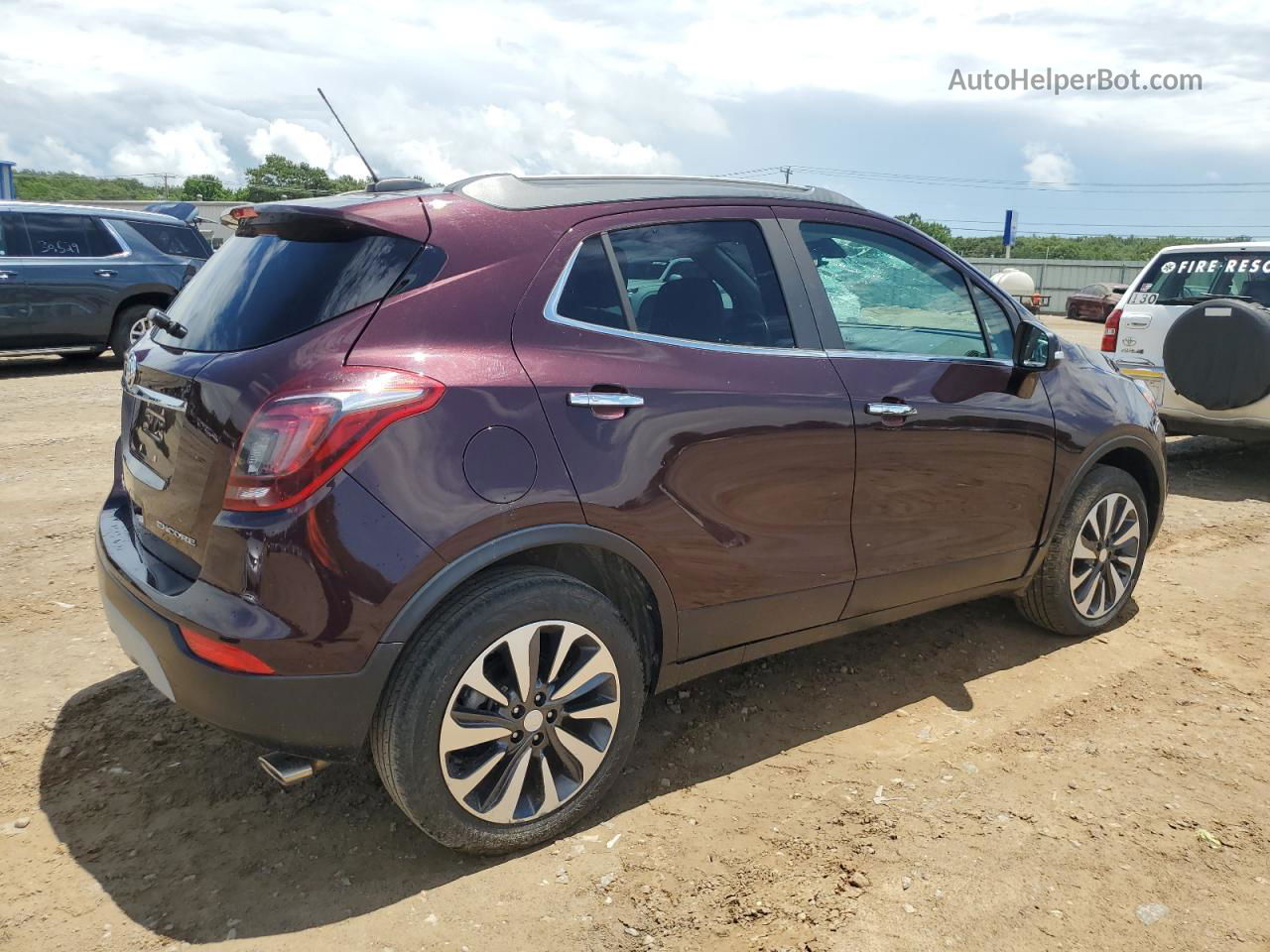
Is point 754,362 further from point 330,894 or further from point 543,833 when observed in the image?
point 330,894

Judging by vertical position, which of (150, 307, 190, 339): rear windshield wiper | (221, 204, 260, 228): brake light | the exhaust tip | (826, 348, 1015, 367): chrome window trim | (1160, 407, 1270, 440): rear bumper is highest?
(221, 204, 260, 228): brake light

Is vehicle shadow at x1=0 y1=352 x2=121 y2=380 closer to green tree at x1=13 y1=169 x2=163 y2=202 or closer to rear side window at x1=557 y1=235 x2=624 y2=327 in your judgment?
rear side window at x1=557 y1=235 x2=624 y2=327

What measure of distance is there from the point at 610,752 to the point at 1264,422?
6.00 metres

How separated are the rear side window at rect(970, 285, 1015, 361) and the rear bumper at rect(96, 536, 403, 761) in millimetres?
Result: 2509

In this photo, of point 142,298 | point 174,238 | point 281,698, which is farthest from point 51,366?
point 281,698

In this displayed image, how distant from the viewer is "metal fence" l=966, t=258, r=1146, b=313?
43594 millimetres

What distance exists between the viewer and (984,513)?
12.2ft

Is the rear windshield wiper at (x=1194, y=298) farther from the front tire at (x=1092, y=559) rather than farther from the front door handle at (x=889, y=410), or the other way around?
the front door handle at (x=889, y=410)

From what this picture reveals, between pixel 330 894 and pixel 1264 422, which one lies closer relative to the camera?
pixel 330 894

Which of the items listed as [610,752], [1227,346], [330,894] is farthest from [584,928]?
[1227,346]

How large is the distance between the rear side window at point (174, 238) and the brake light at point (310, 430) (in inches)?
428

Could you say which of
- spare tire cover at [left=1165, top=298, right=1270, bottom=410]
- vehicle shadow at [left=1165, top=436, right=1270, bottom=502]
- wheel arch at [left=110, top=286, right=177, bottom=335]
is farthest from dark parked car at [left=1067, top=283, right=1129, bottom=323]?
wheel arch at [left=110, top=286, right=177, bottom=335]

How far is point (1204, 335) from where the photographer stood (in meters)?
6.86

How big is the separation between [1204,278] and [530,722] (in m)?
7.09
